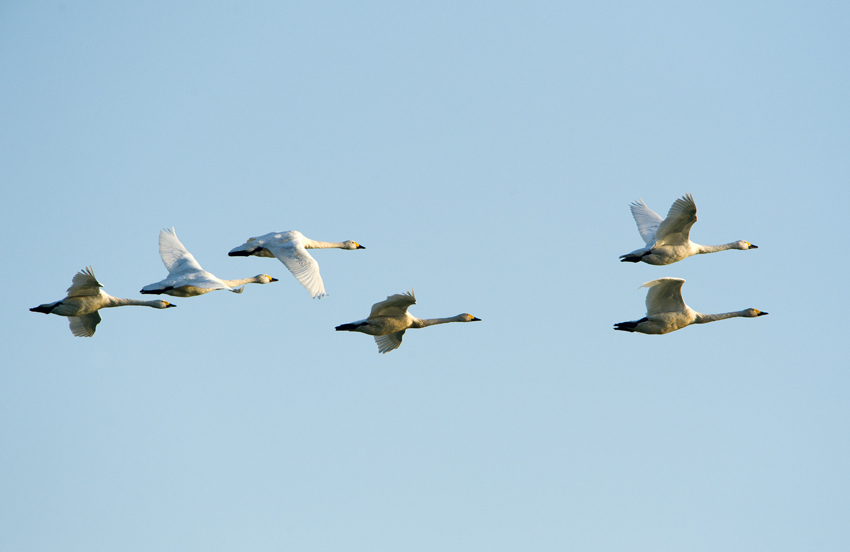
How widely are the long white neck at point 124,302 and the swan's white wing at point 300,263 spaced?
15.2 feet

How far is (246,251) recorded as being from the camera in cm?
3622

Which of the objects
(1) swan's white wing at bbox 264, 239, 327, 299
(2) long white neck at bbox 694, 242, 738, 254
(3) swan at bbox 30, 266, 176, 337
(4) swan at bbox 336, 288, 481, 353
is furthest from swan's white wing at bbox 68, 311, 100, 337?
(2) long white neck at bbox 694, 242, 738, 254

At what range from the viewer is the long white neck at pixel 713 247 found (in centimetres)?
3756

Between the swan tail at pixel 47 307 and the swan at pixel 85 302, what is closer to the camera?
the swan at pixel 85 302

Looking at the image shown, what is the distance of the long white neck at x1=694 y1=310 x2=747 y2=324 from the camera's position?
35062mm

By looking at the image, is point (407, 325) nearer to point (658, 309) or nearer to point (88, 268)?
point (658, 309)

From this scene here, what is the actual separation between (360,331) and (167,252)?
8629 mm

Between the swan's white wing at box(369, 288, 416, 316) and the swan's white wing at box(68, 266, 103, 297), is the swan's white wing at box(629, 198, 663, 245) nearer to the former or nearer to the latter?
the swan's white wing at box(369, 288, 416, 316)

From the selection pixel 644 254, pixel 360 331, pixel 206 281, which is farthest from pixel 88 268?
pixel 644 254

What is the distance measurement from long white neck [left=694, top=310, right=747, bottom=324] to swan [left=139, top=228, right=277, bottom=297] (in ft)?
49.4

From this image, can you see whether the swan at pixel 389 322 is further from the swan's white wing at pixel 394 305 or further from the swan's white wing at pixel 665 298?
the swan's white wing at pixel 665 298

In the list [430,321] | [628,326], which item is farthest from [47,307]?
[628,326]

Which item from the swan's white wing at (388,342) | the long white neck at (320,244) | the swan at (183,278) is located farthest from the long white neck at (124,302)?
the swan's white wing at (388,342)

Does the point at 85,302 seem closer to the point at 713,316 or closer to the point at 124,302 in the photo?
the point at 124,302
